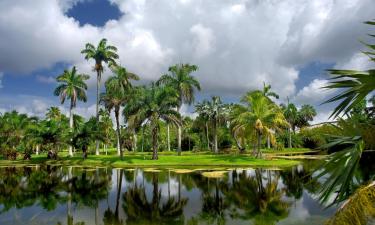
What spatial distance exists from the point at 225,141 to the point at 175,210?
72.9m

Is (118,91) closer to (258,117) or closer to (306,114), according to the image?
(258,117)

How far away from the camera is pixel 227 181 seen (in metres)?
32.0

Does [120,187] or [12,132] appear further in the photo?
[12,132]

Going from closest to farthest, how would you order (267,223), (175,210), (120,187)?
(267,223) → (175,210) → (120,187)

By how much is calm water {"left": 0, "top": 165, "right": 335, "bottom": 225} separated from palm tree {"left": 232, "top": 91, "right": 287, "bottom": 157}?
1563 cm

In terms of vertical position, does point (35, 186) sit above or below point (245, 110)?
below

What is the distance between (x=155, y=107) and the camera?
173 ft

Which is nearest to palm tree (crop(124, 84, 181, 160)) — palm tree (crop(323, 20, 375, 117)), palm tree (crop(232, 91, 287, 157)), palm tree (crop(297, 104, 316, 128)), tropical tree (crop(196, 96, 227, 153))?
palm tree (crop(232, 91, 287, 157))

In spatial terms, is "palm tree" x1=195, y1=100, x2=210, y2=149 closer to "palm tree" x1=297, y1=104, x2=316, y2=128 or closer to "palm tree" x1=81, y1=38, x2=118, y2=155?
"palm tree" x1=81, y1=38, x2=118, y2=155

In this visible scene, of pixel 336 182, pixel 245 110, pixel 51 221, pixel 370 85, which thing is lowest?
pixel 51 221

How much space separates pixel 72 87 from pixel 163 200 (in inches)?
1968

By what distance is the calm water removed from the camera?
1864cm

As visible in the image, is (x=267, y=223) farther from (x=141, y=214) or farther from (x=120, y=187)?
(x=120, y=187)

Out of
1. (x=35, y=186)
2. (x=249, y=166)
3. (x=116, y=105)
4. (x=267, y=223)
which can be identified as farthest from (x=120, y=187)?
(x=116, y=105)
